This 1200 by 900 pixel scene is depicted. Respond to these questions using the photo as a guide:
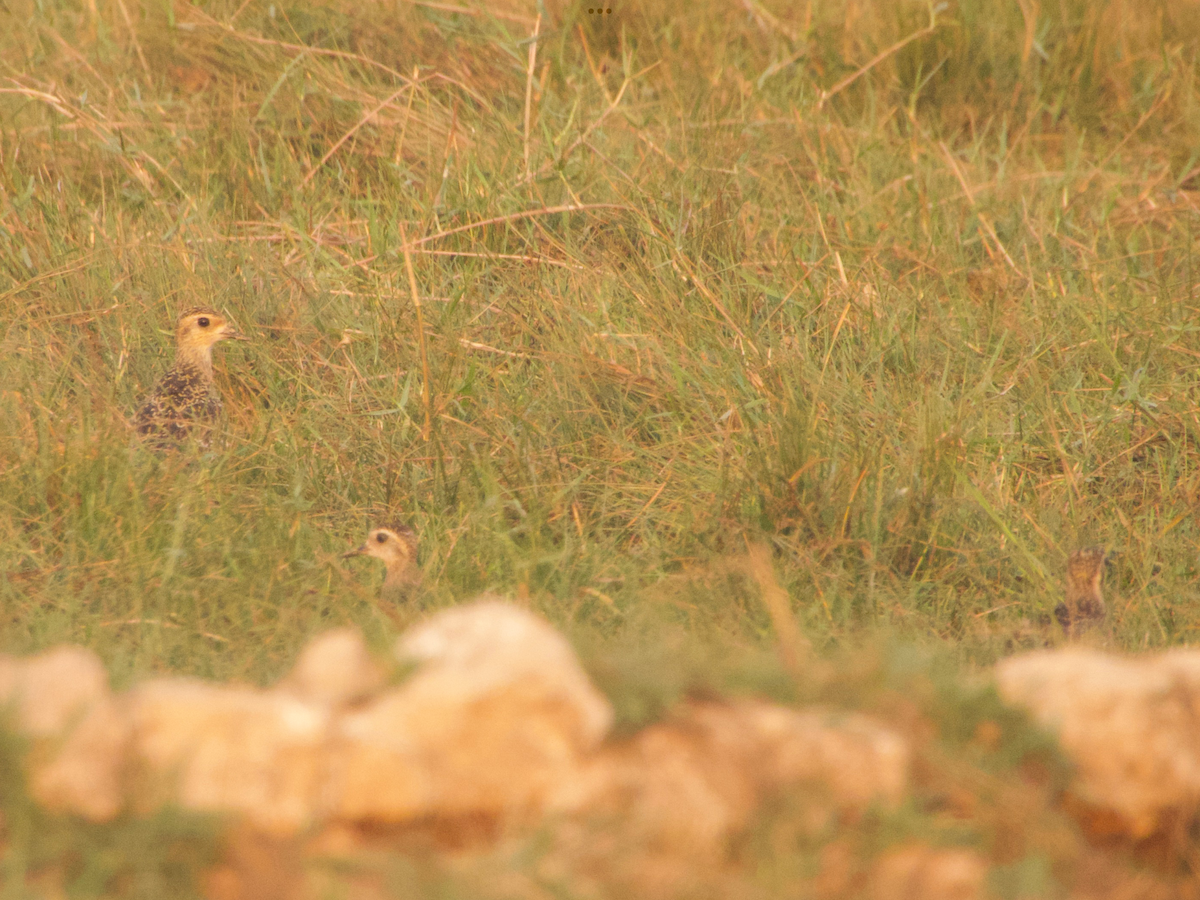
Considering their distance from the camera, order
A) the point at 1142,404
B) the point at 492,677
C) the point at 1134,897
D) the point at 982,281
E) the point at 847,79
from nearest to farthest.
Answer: the point at 492,677 < the point at 1134,897 < the point at 1142,404 < the point at 982,281 < the point at 847,79

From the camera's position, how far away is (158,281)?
17.2 feet

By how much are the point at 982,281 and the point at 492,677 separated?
3.96 m

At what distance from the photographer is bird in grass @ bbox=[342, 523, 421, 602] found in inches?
149

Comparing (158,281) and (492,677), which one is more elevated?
(492,677)

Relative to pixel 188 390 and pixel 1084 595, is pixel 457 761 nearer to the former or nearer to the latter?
pixel 1084 595

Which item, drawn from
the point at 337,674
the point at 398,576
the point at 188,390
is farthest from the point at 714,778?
the point at 188,390

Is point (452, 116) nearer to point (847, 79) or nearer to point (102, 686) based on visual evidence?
point (847, 79)

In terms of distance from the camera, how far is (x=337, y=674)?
226 centimetres

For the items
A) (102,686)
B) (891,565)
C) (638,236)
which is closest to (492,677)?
(102,686)

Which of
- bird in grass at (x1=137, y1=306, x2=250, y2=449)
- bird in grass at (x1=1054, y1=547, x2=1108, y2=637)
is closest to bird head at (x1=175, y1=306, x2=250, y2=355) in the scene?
bird in grass at (x1=137, y1=306, x2=250, y2=449)

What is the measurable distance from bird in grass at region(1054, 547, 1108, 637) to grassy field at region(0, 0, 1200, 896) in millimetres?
114

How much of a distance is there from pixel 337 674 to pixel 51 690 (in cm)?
44

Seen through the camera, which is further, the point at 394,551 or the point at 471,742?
the point at 394,551

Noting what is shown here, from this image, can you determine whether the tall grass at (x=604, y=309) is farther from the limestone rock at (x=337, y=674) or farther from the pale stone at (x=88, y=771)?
the pale stone at (x=88, y=771)
